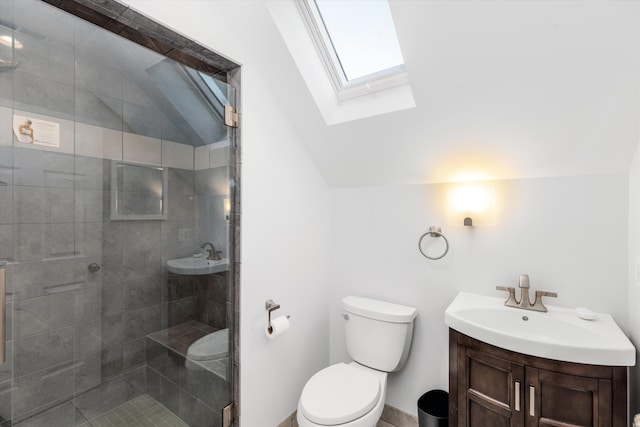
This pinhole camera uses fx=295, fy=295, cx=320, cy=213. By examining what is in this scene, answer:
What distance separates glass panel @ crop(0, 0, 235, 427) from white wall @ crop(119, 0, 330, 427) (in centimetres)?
13

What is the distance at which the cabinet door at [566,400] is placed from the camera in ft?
3.67

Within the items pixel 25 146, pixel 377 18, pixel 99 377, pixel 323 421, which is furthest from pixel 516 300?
pixel 25 146

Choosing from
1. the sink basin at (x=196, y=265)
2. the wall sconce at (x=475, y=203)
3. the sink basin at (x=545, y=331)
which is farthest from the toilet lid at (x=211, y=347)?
the wall sconce at (x=475, y=203)

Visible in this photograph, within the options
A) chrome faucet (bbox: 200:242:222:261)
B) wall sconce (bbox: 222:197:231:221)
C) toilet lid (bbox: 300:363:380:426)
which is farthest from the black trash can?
wall sconce (bbox: 222:197:231:221)

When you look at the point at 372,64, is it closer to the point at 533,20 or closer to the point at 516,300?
the point at 533,20

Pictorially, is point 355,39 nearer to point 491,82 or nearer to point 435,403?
point 491,82

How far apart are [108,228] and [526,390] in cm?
184

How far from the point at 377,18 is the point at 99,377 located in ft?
6.96

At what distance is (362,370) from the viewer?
1.79 metres

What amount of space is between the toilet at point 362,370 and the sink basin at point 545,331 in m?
0.40

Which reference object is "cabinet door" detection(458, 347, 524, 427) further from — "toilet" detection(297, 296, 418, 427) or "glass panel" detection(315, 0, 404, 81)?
"glass panel" detection(315, 0, 404, 81)

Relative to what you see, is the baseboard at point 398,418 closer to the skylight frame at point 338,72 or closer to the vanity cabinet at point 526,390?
the vanity cabinet at point 526,390

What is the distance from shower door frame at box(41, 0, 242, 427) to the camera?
1.12 metres

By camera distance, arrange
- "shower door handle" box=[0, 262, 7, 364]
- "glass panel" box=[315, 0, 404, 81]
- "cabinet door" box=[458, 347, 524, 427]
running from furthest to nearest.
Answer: "glass panel" box=[315, 0, 404, 81]
"cabinet door" box=[458, 347, 524, 427]
"shower door handle" box=[0, 262, 7, 364]
